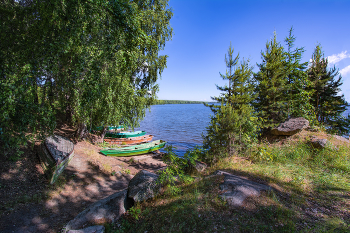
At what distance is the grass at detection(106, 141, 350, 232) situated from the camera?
129 inches

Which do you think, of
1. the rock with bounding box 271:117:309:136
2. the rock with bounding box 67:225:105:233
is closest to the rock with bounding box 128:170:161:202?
the rock with bounding box 67:225:105:233

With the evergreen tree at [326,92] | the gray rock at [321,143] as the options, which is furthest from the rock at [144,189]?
the evergreen tree at [326,92]

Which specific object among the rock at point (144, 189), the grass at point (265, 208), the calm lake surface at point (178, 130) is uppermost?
the grass at point (265, 208)

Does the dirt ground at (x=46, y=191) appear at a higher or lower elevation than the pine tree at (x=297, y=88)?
lower

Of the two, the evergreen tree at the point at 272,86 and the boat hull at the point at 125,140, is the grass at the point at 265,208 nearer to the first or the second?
the evergreen tree at the point at 272,86

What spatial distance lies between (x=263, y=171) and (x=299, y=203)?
228 cm

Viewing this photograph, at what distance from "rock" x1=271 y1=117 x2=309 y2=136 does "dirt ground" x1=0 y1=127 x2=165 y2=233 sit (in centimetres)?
1032

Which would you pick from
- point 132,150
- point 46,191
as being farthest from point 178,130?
point 46,191

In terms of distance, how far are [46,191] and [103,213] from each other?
10.5ft

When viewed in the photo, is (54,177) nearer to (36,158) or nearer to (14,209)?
(14,209)

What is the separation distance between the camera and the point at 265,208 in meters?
3.70

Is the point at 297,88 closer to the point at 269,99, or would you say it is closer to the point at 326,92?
the point at 269,99

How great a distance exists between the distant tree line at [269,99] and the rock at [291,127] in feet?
2.59

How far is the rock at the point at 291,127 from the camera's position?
34.0ft
